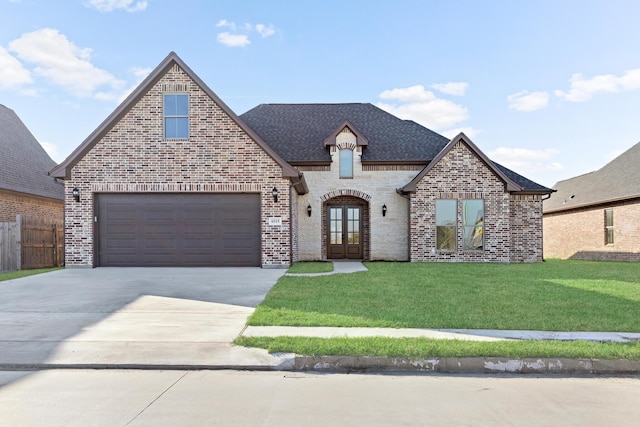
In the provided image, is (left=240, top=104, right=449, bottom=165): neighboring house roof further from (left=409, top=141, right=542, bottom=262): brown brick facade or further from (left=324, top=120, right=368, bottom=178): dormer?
(left=409, top=141, right=542, bottom=262): brown brick facade

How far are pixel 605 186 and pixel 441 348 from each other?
23.7 m

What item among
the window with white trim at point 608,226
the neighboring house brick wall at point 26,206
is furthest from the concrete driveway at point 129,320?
the window with white trim at point 608,226

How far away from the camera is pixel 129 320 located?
736cm

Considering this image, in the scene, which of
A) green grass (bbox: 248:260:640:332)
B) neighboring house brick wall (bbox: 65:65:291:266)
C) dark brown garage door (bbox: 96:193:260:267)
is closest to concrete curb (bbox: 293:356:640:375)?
green grass (bbox: 248:260:640:332)

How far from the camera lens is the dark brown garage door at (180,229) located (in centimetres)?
1477

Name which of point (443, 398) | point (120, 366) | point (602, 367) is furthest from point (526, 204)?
point (120, 366)

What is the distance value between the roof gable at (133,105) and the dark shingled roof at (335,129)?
4626 mm

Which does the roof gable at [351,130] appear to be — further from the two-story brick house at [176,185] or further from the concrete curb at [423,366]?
the concrete curb at [423,366]

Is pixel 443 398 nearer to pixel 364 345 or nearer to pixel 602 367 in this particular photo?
pixel 364 345

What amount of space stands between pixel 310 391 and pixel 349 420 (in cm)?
78

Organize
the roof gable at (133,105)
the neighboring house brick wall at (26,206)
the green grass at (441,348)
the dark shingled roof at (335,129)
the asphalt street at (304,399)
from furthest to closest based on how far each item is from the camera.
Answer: the dark shingled roof at (335,129)
the neighboring house brick wall at (26,206)
the roof gable at (133,105)
the green grass at (441,348)
the asphalt street at (304,399)

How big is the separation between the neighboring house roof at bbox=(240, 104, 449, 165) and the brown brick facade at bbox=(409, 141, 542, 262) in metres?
1.47

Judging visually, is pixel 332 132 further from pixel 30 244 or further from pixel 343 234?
pixel 30 244

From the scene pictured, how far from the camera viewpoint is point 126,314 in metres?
7.80
